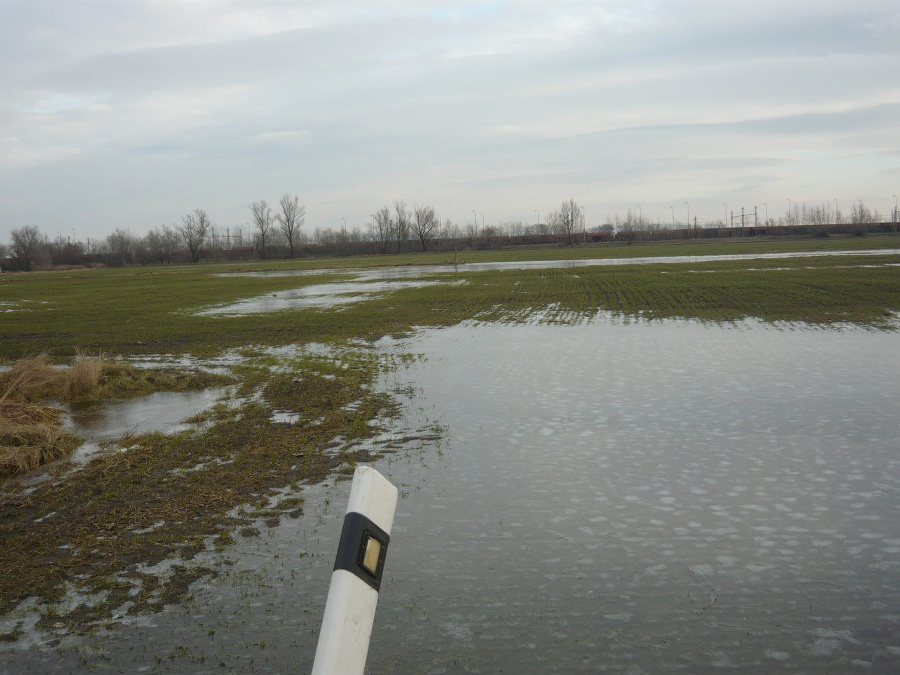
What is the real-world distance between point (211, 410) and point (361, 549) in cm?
1188

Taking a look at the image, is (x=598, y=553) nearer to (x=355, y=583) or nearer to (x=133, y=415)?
(x=355, y=583)

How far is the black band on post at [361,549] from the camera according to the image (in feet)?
7.48

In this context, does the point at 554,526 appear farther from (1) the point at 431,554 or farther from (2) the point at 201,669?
(2) the point at 201,669

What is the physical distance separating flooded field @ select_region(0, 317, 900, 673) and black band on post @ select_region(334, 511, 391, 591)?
3191 millimetres

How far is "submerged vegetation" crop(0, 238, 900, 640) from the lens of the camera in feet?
24.3

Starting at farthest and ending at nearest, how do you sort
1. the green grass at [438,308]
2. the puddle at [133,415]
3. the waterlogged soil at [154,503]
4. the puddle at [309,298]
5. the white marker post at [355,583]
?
the puddle at [309,298] < the green grass at [438,308] < the puddle at [133,415] < the waterlogged soil at [154,503] < the white marker post at [355,583]

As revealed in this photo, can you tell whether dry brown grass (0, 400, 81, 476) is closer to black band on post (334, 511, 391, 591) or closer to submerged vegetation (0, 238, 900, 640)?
submerged vegetation (0, 238, 900, 640)

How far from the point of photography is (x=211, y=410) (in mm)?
13562

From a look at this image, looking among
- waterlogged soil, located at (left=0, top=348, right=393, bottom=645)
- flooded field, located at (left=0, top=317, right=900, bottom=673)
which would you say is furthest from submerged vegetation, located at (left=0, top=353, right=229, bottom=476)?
flooded field, located at (left=0, top=317, right=900, bottom=673)

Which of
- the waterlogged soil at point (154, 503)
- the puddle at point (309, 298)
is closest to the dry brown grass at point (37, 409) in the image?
the waterlogged soil at point (154, 503)

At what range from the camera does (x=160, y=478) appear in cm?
965

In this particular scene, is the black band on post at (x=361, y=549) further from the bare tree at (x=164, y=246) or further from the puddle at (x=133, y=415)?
the bare tree at (x=164, y=246)

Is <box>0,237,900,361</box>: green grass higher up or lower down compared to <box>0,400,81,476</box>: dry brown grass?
higher up

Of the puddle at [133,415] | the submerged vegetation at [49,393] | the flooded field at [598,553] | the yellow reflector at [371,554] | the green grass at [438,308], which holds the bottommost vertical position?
the flooded field at [598,553]
